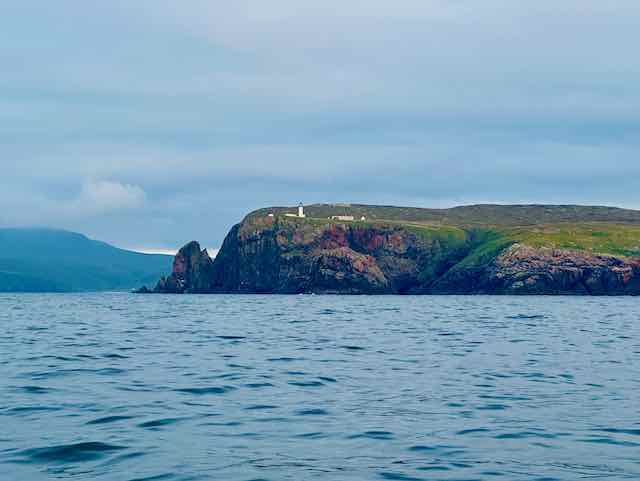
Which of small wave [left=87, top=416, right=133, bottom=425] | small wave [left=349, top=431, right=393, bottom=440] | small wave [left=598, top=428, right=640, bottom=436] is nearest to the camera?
small wave [left=349, top=431, right=393, bottom=440]

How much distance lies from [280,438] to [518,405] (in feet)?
32.7

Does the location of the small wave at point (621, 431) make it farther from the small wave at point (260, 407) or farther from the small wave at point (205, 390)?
the small wave at point (205, 390)

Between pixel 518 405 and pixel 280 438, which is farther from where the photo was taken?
pixel 518 405

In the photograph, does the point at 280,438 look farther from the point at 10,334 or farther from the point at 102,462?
the point at 10,334

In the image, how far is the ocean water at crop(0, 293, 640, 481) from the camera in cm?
2078

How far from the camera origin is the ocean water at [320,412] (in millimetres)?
20781

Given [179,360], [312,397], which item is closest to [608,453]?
[312,397]

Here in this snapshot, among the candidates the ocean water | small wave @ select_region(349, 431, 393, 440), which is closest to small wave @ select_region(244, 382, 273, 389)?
the ocean water

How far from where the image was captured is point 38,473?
65.7 feet

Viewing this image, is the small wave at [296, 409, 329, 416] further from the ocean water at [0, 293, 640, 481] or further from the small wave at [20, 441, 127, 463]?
the small wave at [20, 441, 127, 463]

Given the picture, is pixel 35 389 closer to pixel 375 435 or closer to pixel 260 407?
pixel 260 407

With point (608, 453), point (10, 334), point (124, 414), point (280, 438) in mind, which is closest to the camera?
point (608, 453)

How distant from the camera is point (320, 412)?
2850 cm

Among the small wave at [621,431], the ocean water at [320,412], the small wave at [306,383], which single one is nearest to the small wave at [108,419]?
the ocean water at [320,412]
